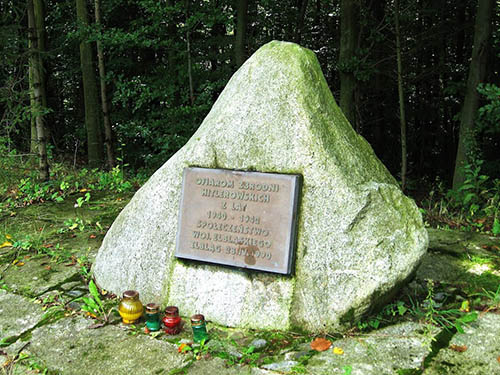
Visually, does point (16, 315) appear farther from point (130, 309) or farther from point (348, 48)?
point (348, 48)

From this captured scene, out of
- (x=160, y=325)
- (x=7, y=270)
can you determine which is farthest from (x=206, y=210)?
(x=7, y=270)

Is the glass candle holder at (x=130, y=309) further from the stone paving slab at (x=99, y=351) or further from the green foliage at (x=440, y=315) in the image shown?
the green foliage at (x=440, y=315)

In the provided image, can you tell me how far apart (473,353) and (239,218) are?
163cm

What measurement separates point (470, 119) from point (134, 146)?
814 cm

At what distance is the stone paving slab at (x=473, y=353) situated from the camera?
2.40 m

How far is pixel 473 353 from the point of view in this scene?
2.55 m

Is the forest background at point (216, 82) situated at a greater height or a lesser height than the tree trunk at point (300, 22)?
lesser

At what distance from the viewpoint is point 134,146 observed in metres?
12.0

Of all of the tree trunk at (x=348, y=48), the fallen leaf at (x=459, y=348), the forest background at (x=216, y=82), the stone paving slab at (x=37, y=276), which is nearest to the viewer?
the fallen leaf at (x=459, y=348)

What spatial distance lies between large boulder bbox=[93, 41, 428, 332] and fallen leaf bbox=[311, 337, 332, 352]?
11cm

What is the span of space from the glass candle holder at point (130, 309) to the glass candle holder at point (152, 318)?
0.13m

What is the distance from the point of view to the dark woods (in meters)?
7.05

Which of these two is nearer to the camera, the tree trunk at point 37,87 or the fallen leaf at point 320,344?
the fallen leaf at point 320,344

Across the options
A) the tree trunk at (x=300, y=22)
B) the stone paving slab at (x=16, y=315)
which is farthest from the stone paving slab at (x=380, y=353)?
the tree trunk at (x=300, y=22)
